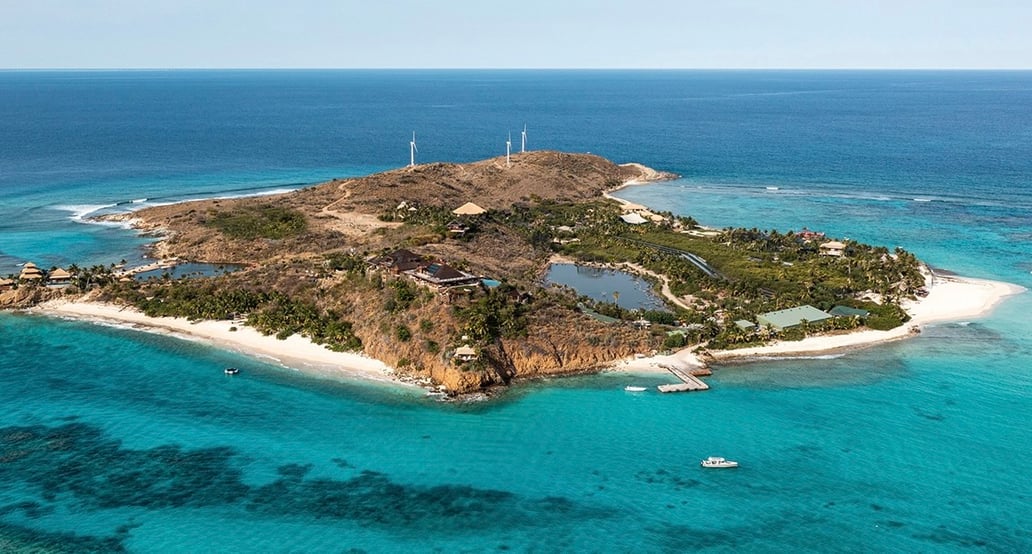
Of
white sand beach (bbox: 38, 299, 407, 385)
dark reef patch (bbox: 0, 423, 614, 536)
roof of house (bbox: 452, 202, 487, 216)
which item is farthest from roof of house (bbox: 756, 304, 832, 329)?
roof of house (bbox: 452, 202, 487, 216)

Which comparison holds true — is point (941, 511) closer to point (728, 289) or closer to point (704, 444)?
point (704, 444)

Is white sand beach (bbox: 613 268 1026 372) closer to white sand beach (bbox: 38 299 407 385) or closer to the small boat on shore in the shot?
the small boat on shore

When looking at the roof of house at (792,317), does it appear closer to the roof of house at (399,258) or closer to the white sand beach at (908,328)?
the white sand beach at (908,328)

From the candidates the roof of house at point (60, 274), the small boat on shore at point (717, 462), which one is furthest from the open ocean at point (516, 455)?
the roof of house at point (60, 274)

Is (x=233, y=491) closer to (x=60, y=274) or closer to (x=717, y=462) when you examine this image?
(x=717, y=462)

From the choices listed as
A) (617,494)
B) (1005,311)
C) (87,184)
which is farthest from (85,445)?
(87,184)

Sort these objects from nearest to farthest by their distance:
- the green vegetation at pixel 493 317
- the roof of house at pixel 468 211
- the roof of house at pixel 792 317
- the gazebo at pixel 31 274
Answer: the green vegetation at pixel 493 317 → the roof of house at pixel 792 317 → the gazebo at pixel 31 274 → the roof of house at pixel 468 211
